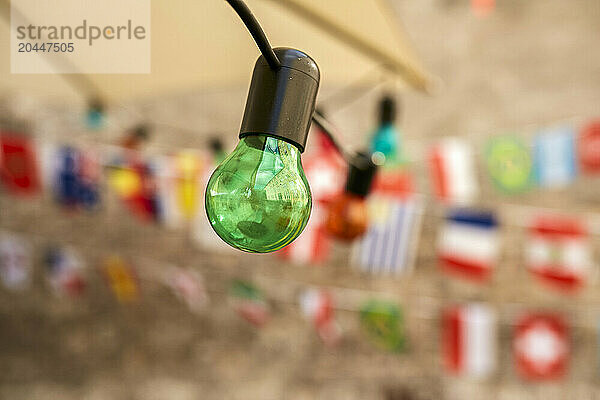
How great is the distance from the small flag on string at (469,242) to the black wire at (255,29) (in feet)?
7.58

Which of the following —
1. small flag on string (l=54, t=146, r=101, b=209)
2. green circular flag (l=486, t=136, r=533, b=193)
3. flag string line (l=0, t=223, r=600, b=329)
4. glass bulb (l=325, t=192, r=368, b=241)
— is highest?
green circular flag (l=486, t=136, r=533, b=193)

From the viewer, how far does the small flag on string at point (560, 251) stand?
2.70 metres

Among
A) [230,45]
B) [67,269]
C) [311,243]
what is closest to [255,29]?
[230,45]

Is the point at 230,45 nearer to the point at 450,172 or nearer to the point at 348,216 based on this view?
the point at 348,216

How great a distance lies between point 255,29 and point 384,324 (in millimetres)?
2969

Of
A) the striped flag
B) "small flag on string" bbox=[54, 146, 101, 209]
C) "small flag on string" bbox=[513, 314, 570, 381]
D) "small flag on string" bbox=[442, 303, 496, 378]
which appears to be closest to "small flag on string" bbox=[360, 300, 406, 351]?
"small flag on string" bbox=[442, 303, 496, 378]

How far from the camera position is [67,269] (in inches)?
154

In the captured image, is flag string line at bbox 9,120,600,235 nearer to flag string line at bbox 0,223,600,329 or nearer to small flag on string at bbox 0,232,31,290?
flag string line at bbox 0,223,600,329

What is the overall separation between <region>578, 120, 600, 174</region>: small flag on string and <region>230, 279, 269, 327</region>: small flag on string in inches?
72.7

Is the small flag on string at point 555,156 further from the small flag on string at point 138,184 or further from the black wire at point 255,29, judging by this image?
the black wire at point 255,29

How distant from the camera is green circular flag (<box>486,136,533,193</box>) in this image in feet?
9.50

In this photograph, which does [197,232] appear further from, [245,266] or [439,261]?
[439,261]

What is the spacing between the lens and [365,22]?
1.41 meters

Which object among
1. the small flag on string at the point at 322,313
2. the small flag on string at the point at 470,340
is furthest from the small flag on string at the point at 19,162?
the small flag on string at the point at 470,340
